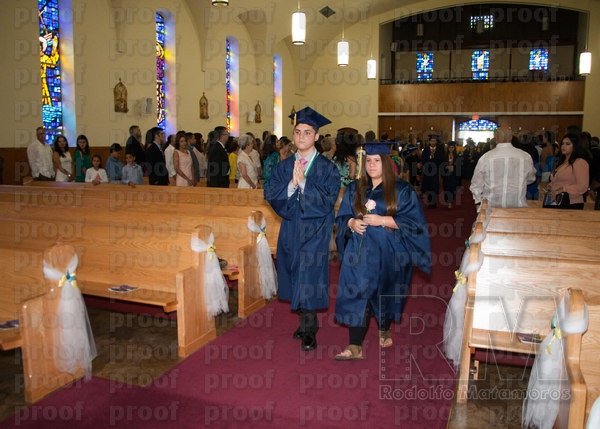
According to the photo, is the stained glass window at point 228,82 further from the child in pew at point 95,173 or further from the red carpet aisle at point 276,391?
the red carpet aisle at point 276,391

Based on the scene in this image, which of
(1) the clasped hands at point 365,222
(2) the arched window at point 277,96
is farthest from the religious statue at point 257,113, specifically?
(1) the clasped hands at point 365,222

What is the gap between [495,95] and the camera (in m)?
23.2

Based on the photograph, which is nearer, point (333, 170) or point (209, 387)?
point (209, 387)

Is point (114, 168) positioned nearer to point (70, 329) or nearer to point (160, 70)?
point (160, 70)

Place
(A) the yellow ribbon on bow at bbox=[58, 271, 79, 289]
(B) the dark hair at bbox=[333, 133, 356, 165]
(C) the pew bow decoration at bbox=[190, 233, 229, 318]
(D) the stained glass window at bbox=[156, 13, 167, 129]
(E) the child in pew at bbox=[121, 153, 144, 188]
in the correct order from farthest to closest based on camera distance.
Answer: (D) the stained glass window at bbox=[156, 13, 167, 129], (E) the child in pew at bbox=[121, 153, 144, 188], (B) the dark hair at bbox=[333, 133, 356, 165], (C) the pew bow decoration at bbox=[190, 233, 229, 318], (A) the yellow ribbon on bow at bbox=[58, 271, 79, 289]

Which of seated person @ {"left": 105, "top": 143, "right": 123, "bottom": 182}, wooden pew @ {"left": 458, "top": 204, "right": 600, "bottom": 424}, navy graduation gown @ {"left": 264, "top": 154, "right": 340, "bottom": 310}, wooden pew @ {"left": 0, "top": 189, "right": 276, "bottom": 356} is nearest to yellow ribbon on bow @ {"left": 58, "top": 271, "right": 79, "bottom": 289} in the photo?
wooden pew @ {"left": 0, "top": 189, "right": 276, "bottom": 356}

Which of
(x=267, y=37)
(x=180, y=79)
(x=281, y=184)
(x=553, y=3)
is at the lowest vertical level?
(x=281, y=184)

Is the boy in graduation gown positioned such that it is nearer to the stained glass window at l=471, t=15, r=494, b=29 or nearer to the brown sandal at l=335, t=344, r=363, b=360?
the brown sandal at l=335, t=344, r=363, b=360

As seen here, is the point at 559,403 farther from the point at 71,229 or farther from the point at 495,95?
the point at 495,95

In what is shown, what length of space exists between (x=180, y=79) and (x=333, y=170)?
12046 millimetres

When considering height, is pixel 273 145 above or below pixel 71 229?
above

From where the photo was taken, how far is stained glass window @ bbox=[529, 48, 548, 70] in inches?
1019

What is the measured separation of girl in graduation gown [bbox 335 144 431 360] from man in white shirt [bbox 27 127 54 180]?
24.3 feet

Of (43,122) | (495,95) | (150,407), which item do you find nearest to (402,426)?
(150,407)
